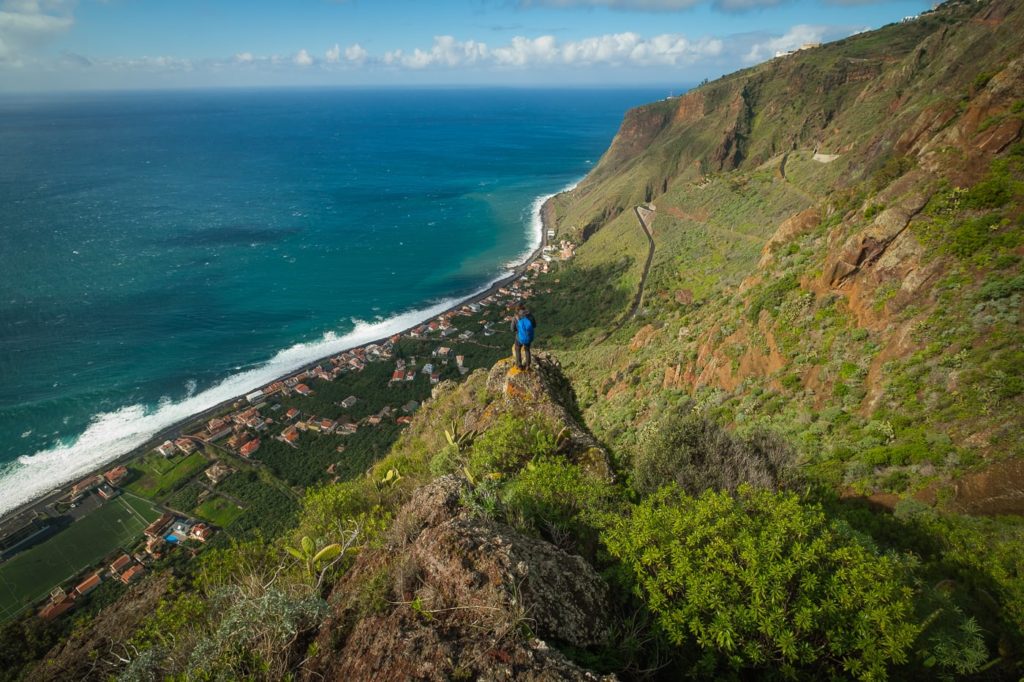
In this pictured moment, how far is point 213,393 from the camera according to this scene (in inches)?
2023

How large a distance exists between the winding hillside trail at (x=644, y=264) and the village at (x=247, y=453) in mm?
15113

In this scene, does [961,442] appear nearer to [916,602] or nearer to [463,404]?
[916,602]

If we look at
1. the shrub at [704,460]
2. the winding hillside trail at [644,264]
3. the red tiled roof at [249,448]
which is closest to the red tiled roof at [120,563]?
the red tiled roof at [249,448]

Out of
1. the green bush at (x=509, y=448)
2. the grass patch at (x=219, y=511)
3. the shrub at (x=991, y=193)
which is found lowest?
the grass patch at (x=219, y=511)

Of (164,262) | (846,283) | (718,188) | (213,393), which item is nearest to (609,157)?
(718,188)

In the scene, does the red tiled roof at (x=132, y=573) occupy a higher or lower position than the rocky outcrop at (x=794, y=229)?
lower

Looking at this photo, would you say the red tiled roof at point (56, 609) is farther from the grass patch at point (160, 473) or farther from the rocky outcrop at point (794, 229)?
the rocky outcrop at point (794, 229)

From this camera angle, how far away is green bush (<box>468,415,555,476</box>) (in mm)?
10633

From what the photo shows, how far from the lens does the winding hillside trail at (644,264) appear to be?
55.0 m

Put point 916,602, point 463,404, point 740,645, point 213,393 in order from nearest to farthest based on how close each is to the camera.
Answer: point 740,645 < point 916,602 < point 463,404 < point 213,393

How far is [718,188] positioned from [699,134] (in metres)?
40.2

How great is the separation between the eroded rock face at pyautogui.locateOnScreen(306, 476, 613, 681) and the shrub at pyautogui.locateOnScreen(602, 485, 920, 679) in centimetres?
87

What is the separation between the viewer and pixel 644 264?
67062 millimetres

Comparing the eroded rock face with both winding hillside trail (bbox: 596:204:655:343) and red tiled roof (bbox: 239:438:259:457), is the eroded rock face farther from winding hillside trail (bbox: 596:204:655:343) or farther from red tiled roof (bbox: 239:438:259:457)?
winding hillside trail (bbox: 596:204:655:343)
